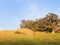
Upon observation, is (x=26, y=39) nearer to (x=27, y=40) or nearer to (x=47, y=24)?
(x=27, y=40)

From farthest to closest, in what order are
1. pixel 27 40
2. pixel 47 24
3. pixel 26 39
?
pixel 47 24 → pixel 26 39 → pixel 27 40

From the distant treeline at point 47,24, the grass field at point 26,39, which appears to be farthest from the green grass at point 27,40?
the distant treeline at point 47,24

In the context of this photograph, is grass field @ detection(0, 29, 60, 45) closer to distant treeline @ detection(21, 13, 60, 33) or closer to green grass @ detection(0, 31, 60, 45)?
green grass @ detection(0, 31, 60, 45)

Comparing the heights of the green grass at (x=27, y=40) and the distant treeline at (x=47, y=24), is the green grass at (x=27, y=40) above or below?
below

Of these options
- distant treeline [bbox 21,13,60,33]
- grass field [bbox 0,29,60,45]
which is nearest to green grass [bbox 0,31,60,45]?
grass field [bbox 0,29,60,45]

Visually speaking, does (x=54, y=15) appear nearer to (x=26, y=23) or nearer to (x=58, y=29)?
(x=58, y=29)

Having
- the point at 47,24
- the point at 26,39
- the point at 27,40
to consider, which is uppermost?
the point at 47,24

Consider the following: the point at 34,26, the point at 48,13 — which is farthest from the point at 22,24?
the point at 48,13

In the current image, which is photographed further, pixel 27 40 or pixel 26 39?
pixel 26 39

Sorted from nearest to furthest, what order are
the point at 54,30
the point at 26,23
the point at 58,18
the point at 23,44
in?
1. the point at 23,44
2. the point at 54,30
3. the point at 58,18
4. the point at 26,23

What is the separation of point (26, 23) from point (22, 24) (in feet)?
4.47

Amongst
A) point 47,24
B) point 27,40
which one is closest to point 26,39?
point 27,40

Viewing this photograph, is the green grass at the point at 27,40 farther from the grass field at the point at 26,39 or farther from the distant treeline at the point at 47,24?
the distant treeline at the point at 47,24

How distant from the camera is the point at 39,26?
60.7 m
